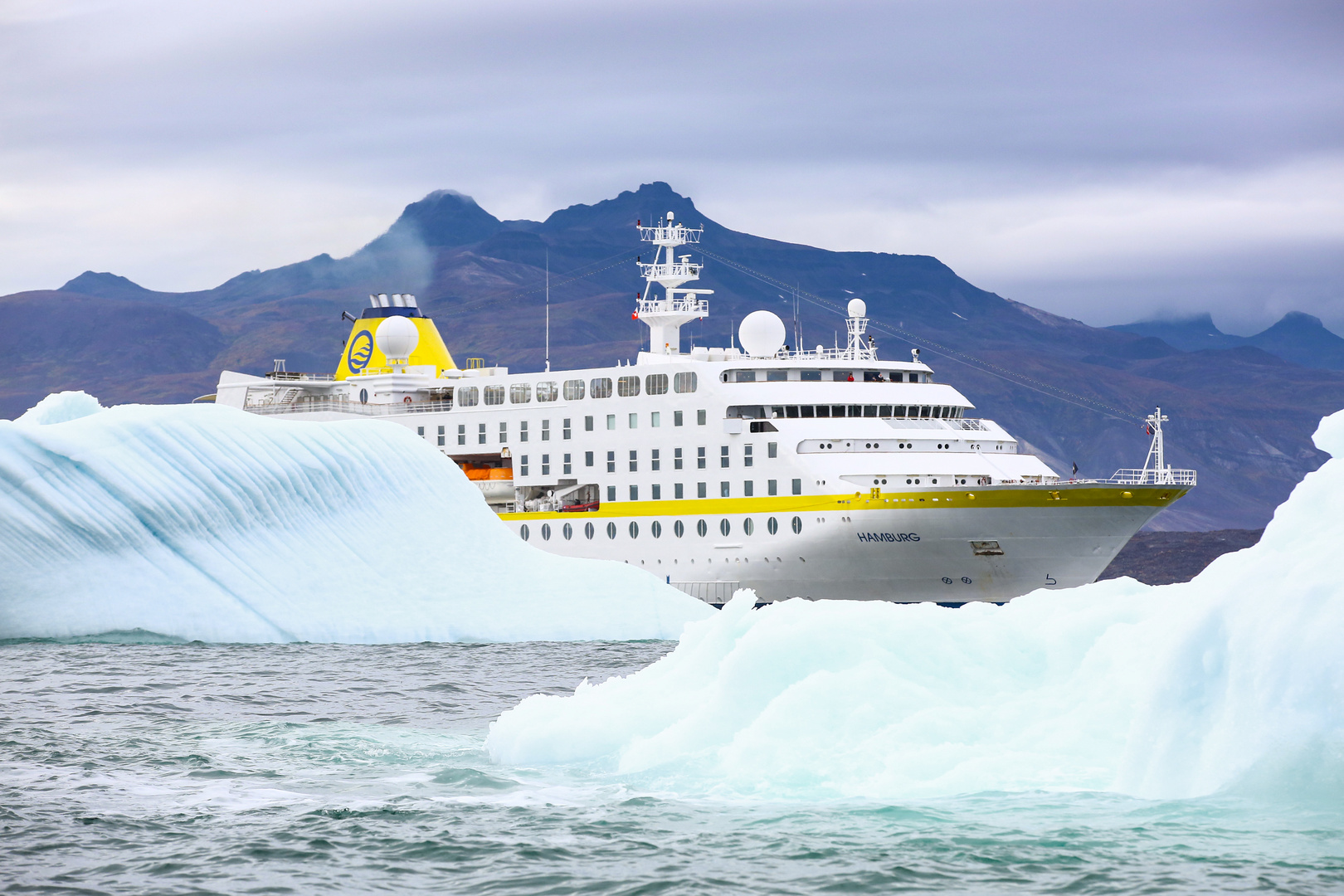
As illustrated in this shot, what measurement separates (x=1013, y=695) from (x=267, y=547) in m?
16.0

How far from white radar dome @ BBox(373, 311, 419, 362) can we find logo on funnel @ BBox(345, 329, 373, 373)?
3.43ft

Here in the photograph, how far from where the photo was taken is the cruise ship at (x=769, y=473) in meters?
40.2

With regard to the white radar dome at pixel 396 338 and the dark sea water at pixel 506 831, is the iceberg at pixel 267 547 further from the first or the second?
the white radar dome at pixel 396 338

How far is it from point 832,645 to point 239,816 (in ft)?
16.8

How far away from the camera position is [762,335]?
4712 cm

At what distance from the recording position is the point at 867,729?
42.2 ft

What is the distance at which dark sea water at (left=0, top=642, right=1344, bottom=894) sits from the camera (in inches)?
392

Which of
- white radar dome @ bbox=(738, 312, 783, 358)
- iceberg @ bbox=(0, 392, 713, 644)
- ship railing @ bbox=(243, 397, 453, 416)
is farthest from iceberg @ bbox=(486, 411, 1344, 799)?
ship railing @ bbox=(243, 397, 453, 416)

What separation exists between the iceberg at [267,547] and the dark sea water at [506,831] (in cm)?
899

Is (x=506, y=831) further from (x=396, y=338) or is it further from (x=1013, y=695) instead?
(x=396, y=338)

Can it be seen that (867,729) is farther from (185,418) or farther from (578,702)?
(185,418)

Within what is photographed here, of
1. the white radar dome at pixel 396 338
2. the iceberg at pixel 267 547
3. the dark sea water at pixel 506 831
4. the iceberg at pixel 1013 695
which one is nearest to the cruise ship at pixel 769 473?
the white radar dome at pixel 396 338

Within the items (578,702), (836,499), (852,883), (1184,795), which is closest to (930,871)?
(852,883)

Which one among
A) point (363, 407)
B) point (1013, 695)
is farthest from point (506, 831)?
point (363, 407)
